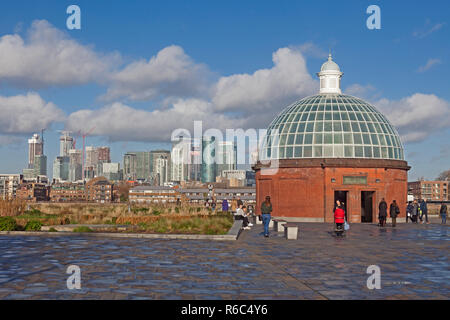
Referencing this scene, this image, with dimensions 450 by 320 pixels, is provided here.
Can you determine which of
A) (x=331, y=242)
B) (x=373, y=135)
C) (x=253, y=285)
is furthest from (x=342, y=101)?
(x=253, y=285)

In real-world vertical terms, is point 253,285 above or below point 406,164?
below

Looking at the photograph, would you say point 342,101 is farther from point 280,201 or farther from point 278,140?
point 280,201

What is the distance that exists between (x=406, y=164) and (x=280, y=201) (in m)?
11.2

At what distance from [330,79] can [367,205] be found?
1259 centimetres

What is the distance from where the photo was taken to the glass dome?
139 feet

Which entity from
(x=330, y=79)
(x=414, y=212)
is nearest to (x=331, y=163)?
(x=414, y=212)

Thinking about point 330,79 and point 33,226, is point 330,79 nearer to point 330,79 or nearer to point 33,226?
point 330,79

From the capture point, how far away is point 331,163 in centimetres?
4100

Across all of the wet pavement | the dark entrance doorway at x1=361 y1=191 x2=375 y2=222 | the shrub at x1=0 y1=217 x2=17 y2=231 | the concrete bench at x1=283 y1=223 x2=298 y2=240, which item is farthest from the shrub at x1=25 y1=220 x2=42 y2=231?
the dark entrance doorway at x1=361 y1=191 x2=375 y2=222

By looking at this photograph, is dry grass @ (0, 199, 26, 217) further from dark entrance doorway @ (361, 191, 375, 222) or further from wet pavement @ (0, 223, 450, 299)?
dark entrance doorway @ (361, 191, 375, 222)

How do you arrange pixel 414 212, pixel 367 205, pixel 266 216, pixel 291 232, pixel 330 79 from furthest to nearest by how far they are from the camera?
pixel 330 79
pixel 367 205
pixel 414 212
pixel 266 216
pixel 291 232

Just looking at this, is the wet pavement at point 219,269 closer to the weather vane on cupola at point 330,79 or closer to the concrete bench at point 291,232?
the concrete bench at point 291,232

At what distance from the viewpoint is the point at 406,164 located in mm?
44406

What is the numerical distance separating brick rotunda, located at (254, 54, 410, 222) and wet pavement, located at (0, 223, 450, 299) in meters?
19.8
